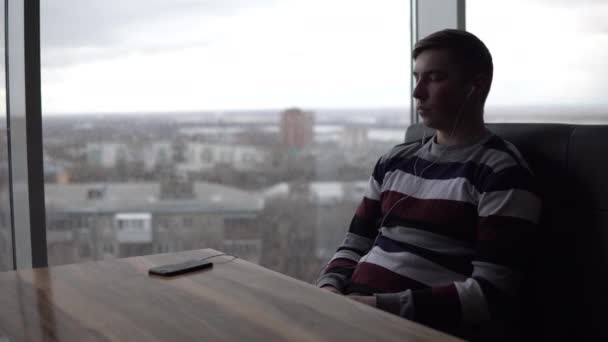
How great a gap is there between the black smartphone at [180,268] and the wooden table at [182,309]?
2 cm

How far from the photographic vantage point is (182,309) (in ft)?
3.38

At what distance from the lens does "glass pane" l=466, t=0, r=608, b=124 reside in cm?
213

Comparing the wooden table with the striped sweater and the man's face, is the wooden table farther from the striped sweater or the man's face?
the man's face

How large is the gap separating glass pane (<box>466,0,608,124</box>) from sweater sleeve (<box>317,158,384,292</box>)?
90 cm

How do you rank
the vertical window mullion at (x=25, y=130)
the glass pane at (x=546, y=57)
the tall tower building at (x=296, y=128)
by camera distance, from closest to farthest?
the vertical window mullion at (x=25, y=130), the glass pane at (x=546, y=57), the tall tower building at (x=296, y=128)

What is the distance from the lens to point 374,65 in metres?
2.60

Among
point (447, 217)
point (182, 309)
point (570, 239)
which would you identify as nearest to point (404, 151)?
point (447, 217)

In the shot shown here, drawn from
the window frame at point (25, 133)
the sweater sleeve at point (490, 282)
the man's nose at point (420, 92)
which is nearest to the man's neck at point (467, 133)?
the man's nose at point (420, 92)

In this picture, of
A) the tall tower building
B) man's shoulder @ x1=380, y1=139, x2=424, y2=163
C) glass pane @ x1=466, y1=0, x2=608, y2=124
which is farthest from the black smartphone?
glass pane @ x1=466, y1=0, x2=608, y2=124

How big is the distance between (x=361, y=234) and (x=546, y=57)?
115 cm

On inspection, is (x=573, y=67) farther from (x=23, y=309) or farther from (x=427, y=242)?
(x=23, y=309)

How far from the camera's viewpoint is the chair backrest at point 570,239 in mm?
1311

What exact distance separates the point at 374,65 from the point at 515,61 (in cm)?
60

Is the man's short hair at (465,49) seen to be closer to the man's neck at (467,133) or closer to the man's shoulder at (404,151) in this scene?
the man's neck at (467,133)
